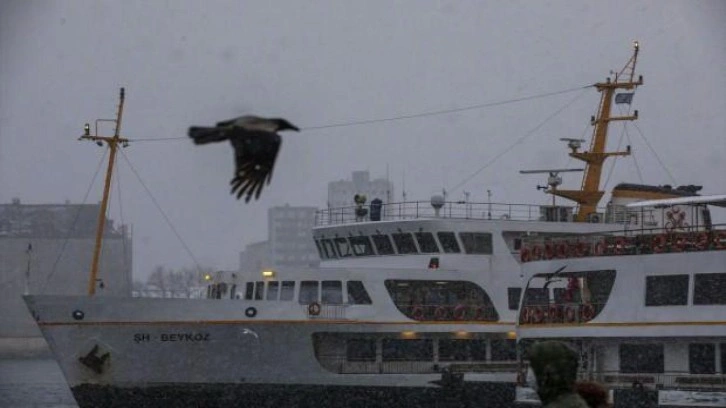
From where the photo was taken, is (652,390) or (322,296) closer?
(652,390)

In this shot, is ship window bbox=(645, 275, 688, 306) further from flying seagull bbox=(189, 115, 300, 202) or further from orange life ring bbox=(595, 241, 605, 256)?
flying seagull bbox=(189, 115, 300, 202)

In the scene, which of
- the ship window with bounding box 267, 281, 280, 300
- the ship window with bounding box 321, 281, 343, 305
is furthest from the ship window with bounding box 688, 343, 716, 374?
the ship window with bounding box 267, 281, 280, 300

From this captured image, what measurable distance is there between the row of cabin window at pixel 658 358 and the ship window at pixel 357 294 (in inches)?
285

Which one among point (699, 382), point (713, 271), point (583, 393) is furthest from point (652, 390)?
point (583, 393)

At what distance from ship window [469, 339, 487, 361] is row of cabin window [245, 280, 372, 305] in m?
3.31

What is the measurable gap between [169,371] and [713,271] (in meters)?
13.4

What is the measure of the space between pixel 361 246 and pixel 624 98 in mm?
8750

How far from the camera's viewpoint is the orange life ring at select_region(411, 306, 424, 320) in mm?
36000

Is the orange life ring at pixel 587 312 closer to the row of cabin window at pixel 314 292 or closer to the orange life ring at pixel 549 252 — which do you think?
the orange life ring at pixel 549 252

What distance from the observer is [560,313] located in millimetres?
32500

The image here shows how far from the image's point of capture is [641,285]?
30.5 meters

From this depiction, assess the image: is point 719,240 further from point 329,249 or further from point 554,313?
point 329,249

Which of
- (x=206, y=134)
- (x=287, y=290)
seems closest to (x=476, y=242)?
Result: (x=287, y=290)

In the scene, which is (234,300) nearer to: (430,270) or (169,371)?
(169,371)
